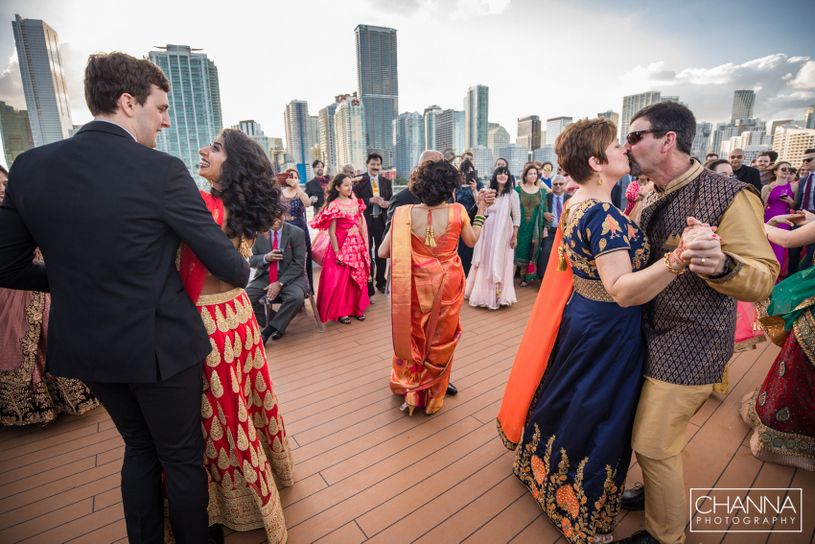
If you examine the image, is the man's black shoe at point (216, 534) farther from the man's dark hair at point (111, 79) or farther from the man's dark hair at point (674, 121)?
the man's dark hair at point (674, 121)

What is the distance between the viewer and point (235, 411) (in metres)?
1.49

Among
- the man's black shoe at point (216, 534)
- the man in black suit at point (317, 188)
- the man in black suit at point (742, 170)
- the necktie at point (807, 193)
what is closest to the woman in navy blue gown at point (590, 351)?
the man's black shoe at point (216, 534)

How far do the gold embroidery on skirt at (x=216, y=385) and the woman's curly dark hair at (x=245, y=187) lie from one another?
0.56m

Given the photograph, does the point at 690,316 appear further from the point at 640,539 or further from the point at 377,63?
the point at 377,63

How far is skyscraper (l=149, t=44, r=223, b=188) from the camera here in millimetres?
17781

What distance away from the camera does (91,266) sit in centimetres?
103

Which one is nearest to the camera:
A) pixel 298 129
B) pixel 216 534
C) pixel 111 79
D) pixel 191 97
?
pixel 111 79

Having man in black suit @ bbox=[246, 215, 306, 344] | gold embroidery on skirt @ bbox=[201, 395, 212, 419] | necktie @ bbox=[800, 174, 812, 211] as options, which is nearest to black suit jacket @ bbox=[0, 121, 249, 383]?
gold embroidery on skirt @ bbox=[201, 395, 212, 419]

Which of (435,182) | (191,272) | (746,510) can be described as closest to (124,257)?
(191,272)

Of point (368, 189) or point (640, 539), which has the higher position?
point (368, 189)

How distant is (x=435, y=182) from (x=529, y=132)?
32.9m

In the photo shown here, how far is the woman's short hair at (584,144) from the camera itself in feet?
4.69

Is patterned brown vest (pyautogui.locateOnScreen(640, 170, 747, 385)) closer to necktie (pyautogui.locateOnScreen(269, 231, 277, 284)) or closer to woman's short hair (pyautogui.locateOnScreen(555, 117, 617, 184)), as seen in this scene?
woman's short hair (pyautogui.locateOnScreen(555, 117, 617, 184))

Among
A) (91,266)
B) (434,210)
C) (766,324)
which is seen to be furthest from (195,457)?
(766,324)
